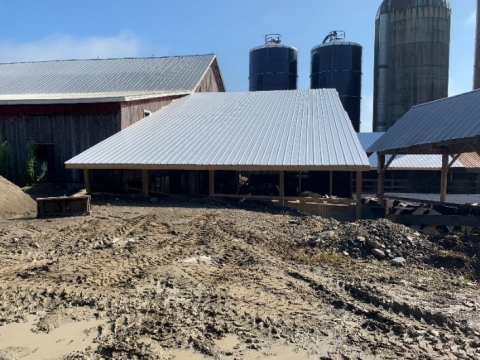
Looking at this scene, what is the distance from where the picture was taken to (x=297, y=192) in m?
18.0

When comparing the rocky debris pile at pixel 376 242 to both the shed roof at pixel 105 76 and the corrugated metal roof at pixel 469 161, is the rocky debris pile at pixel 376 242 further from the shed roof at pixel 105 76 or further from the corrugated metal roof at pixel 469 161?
Answer: the corrugated metal roof at pixel 469 161

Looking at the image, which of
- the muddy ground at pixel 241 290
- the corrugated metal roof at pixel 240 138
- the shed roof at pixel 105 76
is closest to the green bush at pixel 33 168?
the corrugated metal roof at pixel 240 138

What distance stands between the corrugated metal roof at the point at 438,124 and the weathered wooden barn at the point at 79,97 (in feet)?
35.9

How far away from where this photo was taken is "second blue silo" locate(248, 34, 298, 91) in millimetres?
28344

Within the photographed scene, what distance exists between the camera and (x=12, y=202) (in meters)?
11.1

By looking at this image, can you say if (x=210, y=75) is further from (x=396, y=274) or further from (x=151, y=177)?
(x=396, y=274)

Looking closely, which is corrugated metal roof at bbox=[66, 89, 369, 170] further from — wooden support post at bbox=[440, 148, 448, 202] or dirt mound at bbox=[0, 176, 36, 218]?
wooden support post at bbox=[440, 148, 448, 202]

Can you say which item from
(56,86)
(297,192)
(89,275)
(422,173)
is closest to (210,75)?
(56,86)

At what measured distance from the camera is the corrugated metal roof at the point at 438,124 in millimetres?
11281

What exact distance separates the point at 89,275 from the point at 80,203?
196 inches

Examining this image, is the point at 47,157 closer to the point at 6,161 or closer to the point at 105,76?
the point at 6,161

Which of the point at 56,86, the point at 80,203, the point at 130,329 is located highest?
the point at 56,86

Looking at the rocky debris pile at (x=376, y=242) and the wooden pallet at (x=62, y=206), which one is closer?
the rocky debris pile at (x=376, y=242)

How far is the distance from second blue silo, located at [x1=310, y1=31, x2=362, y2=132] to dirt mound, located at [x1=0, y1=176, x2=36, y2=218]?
860 inches
